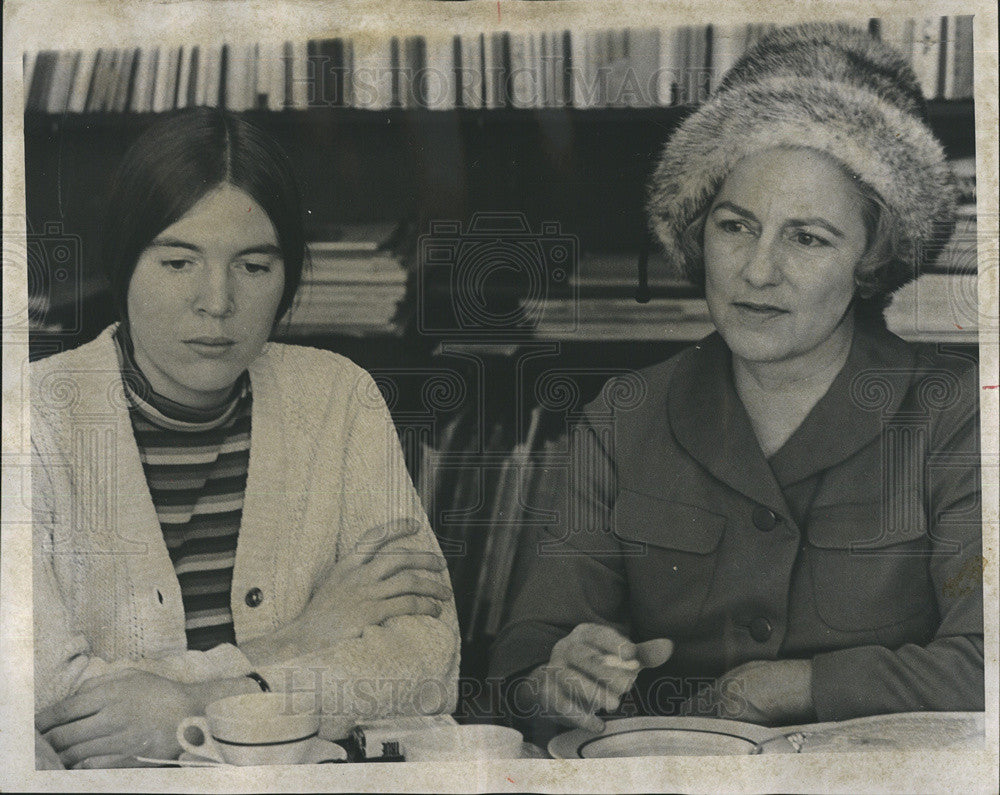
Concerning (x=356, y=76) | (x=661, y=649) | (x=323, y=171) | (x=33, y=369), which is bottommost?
(x=661, y=649)

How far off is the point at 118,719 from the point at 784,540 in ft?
4.82

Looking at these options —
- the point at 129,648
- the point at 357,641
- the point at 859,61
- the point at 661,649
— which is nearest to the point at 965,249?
the point at 859,61

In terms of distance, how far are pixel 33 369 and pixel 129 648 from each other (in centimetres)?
64

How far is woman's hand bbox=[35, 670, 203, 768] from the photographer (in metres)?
2.28

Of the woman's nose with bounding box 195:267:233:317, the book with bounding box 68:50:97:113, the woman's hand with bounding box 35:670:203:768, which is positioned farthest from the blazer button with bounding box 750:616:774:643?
the book with bounding box 68:50:97:113

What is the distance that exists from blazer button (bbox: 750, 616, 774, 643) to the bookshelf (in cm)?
50

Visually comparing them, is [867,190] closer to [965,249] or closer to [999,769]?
[965,249]

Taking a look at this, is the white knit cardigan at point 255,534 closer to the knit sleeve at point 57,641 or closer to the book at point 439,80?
the knit sleeve at point 57,641

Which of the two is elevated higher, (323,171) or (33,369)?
(323,171)

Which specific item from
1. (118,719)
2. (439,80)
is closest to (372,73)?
(439,80)

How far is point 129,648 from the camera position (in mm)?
2289

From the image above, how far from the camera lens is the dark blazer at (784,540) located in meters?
2.30

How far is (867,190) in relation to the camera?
2.31 meters

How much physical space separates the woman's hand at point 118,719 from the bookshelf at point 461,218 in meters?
0.64
